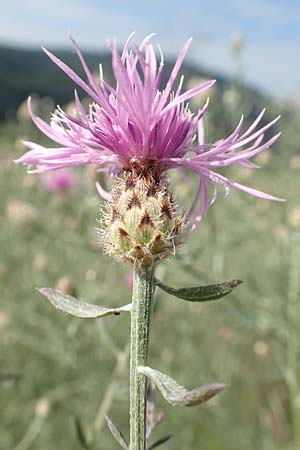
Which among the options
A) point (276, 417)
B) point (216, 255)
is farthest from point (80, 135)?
point (276, 417)

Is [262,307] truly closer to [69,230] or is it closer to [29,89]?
[69,230]

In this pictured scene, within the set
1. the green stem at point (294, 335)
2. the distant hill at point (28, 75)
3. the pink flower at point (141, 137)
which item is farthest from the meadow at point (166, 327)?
the distant hill at point (28, 75)

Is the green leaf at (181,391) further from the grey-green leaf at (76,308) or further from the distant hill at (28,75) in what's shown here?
the distant hill at (28,75)

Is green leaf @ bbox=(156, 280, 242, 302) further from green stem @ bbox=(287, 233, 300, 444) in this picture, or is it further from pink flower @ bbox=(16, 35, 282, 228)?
green stem @ bbox=(287, 233, 300, 444)

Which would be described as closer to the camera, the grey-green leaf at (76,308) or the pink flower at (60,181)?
the grey-green leaf at (76,308)

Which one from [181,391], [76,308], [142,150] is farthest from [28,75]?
[181,391]

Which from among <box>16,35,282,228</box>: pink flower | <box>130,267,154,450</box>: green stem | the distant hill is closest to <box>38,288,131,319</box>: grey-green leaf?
<box>130,267,154,450</box>: green stem
